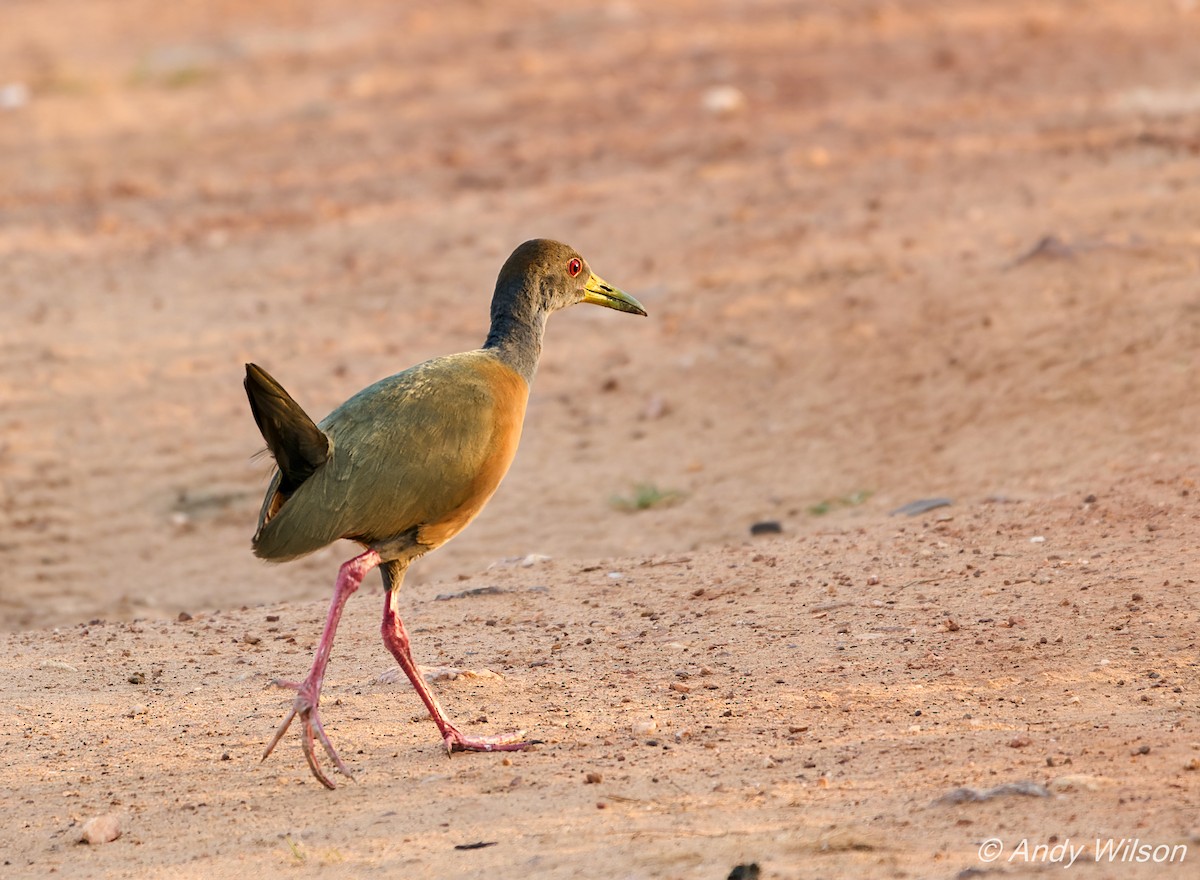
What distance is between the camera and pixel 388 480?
4.88 m

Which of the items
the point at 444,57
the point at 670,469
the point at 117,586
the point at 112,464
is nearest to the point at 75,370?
the point at 112,464

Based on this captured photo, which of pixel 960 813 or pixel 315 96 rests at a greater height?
pixel 315 96

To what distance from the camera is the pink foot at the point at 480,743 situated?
192 inches

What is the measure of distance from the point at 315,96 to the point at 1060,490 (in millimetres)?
11359

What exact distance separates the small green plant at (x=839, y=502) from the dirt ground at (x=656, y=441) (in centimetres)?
11

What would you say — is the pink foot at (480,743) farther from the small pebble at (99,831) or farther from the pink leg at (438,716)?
the small pebble at (99,831)

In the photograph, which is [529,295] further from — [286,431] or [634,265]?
[634,265]

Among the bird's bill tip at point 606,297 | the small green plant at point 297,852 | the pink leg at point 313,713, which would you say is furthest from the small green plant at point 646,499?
the small green plant at point 297,852

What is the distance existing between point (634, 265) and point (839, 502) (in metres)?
3.77

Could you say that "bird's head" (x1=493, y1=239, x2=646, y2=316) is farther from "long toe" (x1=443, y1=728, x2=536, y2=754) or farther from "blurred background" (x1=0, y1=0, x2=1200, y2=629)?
"blurred background" (x1=0, y1=0, x2=1200, y2=629)

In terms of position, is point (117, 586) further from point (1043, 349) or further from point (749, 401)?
point (1043, 349)

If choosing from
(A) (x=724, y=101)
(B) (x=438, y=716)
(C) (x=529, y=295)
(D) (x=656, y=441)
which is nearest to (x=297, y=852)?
(B) (x=438, y=716)

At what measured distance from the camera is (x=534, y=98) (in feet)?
51.0

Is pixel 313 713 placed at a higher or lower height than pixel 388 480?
lower
